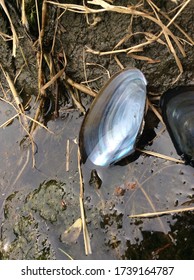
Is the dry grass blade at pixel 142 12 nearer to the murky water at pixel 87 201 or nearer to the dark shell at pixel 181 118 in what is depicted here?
the dark shell at pixel 181 118

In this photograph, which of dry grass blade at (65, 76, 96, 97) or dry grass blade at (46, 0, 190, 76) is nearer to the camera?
dry grass blade at (46, 0, 190, 76)

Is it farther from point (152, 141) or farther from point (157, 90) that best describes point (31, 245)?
point (157, 90)

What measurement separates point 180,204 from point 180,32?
897mm

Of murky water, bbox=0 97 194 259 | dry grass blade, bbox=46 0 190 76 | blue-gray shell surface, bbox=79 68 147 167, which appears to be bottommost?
murky water, bbox=0 97 194 259

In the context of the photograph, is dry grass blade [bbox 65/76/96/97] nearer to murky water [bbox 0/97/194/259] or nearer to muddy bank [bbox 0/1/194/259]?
muddy bank [bbox 0/1/194/259]

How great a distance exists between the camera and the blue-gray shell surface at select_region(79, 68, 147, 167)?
233 centimetres

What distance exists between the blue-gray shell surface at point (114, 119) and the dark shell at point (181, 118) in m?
0.16

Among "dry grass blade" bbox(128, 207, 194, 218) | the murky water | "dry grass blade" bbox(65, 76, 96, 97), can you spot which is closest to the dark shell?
the murky water

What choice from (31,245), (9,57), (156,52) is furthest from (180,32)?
(31,245)

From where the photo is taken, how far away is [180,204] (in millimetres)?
2320

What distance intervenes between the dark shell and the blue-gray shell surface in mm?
162

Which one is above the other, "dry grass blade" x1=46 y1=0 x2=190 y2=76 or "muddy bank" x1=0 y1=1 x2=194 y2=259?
"dry grass blade" x1=46 y1=0 x2=190 y2=76

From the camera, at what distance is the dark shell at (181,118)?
2.29m

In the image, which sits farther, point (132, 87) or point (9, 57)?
point (9, 57)
